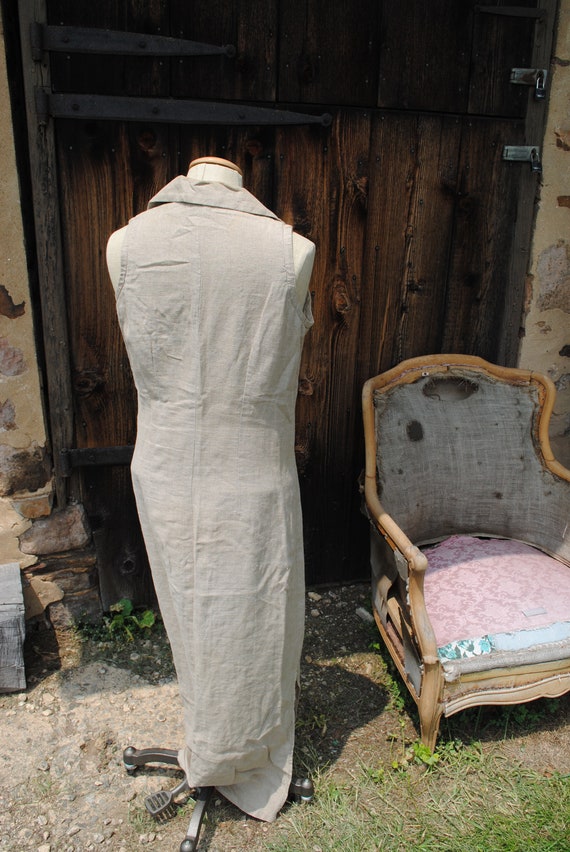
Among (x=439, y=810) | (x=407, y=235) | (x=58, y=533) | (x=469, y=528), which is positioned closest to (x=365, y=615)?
A: (x=469, y=528)

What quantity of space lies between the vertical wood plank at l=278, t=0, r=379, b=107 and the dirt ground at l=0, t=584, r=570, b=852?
188 centimetres

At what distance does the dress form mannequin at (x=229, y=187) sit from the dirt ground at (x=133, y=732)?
138 cm

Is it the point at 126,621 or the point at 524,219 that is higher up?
the point at 524,219

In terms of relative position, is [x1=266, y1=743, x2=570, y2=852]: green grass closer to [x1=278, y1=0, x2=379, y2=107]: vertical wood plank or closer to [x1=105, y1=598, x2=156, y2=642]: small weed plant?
[x1=105, y1=598, x2=156, y2=642]: small weed plant

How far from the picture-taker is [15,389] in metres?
2.30

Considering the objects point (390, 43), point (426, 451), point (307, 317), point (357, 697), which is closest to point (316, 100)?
point (390, 43)

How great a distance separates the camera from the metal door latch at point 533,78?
2490 mm

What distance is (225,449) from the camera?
165cm

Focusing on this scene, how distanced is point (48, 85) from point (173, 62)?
15.1 inches

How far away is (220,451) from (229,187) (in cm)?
61

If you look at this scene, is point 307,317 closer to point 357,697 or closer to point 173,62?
point 173,62

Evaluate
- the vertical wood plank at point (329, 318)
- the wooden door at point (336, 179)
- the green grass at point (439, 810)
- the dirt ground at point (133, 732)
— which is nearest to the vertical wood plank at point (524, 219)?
the wooden door at point (336, 179)

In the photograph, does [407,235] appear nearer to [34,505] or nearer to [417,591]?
[417,591]

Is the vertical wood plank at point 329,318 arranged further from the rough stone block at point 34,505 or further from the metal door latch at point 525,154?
the rough stone block at point 34,505
